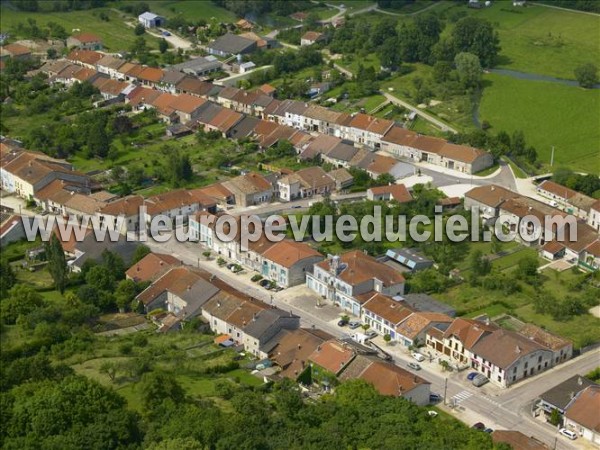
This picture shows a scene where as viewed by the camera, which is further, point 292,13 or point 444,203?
point 292,13

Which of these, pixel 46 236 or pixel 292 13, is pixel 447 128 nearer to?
pixel 46 236

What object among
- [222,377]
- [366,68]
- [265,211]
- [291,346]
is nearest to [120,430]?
[222,377]

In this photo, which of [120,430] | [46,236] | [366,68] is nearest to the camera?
[120,430]

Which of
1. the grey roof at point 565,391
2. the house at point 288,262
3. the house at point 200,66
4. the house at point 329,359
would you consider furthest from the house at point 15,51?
the grey roof at point 565,391

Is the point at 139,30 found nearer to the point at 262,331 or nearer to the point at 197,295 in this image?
the point at 197,295

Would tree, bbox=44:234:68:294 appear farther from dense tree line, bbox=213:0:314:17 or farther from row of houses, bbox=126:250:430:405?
dense tree line, bbox=213:0:314:17

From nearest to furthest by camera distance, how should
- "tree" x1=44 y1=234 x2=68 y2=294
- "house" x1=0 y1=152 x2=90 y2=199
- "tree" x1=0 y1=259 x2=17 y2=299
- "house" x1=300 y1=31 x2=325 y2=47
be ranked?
"tree" x1=44 y1=234 x2=68 y2=294
"tree" x1=0 y1=259 x2=17 y2=299
"house" x1=0 y1=152 x2=90 y2=199
"house" x1=300 y1=31 x2=325 y2=47

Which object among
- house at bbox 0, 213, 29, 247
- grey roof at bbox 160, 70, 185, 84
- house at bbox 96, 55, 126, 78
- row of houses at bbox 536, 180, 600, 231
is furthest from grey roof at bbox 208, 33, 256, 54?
house at bbox 0, 213, 29, 247

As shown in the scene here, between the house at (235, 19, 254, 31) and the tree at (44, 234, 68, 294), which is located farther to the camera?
the house at (235, 19, 254, 31)
